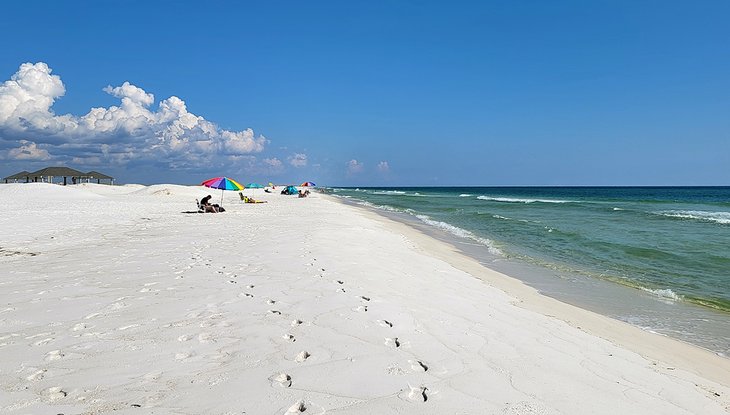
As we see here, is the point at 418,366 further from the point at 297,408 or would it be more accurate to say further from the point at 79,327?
the point at 79,327

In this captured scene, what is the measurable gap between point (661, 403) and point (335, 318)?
339cm

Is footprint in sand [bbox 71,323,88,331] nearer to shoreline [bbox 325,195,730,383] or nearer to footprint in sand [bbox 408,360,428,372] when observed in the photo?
footprint in sand [bbox 408,360,428,372]

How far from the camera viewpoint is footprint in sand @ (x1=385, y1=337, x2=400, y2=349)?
446 cm

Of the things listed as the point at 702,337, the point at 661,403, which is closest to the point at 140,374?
the point at 661,403

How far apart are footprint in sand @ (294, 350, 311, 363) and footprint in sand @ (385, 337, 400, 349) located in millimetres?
873

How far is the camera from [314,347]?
14.2ft

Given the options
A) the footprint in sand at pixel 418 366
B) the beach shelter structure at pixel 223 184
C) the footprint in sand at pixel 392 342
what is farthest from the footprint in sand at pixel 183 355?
the beach shelter structure at pixel 223 184

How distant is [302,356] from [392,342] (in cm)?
102

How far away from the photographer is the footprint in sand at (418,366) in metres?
3.86

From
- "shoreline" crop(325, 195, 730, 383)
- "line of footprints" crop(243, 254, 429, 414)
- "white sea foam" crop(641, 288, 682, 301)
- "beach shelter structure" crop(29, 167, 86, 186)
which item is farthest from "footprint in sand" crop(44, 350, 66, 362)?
"beach shelter structure" crop(29, 167, 86, 186)

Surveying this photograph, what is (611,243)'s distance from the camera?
1798 cm

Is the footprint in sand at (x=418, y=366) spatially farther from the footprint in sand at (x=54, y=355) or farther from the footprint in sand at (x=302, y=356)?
the footprint in sand at (x=54, y=355)

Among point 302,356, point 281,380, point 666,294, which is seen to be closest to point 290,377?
point 281,380

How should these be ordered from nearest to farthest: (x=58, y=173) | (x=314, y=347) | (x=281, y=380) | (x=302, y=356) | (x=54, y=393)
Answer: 1. (x=54, y=393)
2. (x=281, y=380)
3. (x=302, y=356)
4. (x=314, y=347)
5. (x=58, y=173)
